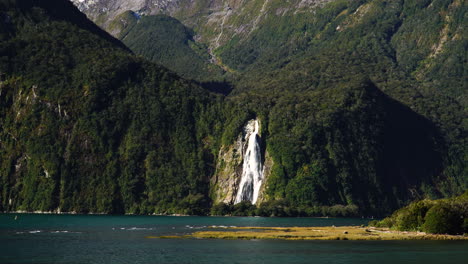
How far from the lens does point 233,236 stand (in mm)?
135250

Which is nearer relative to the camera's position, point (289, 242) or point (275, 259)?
point (275, 259)

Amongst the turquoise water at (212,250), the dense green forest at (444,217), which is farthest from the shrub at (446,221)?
the turquoise water at (212,250)

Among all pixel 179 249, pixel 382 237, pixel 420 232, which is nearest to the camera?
pixel 179 249

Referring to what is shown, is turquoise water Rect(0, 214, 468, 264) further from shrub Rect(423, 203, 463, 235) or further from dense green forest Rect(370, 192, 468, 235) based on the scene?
dense green forest Rect(370, 192, 468, 235)

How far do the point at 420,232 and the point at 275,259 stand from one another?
55.3 metres

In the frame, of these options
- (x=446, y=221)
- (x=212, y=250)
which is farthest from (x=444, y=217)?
(x=212, y=250)

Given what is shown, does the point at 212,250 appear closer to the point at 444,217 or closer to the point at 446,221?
the point at 444,217

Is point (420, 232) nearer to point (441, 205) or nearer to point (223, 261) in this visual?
point (441, 205)

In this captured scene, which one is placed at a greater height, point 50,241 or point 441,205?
point 441,205

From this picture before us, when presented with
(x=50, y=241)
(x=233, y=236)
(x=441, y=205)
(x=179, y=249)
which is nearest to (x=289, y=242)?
(x=233, y=236)

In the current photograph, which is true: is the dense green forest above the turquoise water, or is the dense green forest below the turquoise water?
above

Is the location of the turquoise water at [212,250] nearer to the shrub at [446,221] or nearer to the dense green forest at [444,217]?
the shrub at [446,221]

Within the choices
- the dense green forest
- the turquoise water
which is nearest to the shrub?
the dense green forest

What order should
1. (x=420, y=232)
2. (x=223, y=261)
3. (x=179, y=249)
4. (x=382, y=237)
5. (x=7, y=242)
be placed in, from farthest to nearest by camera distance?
(x=420, y=232), (x=382, y=237), (x=7, y=242), (x=179, y=249), (x=223, y=261)
